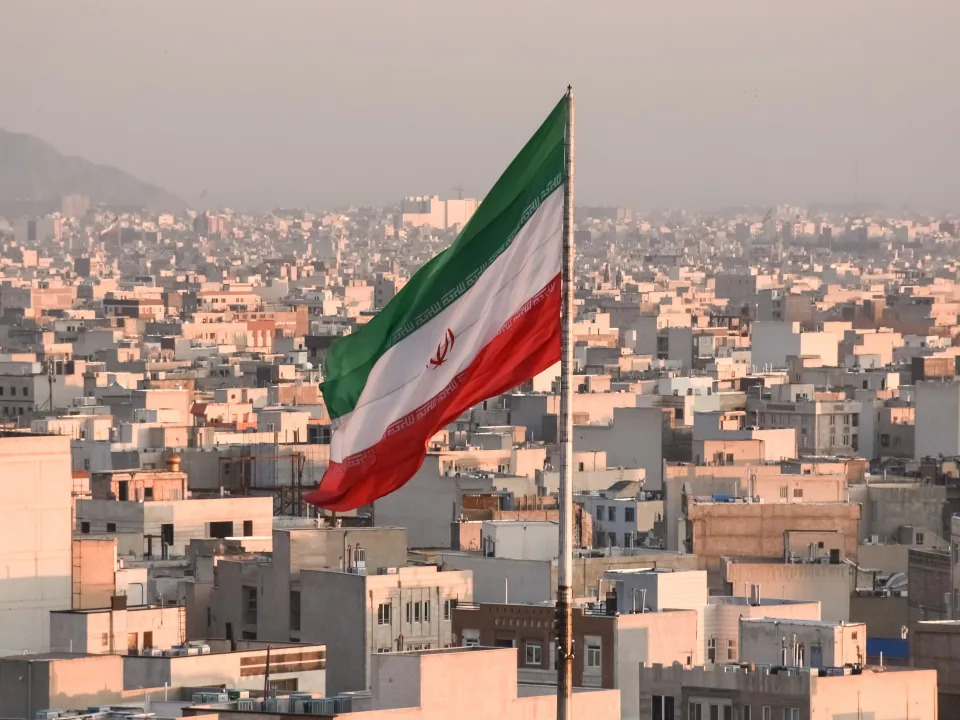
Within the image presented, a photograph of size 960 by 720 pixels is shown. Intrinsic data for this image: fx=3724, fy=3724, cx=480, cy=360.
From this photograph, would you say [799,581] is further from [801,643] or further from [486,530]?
[801,643]

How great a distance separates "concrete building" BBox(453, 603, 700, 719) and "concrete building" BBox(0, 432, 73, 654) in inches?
129

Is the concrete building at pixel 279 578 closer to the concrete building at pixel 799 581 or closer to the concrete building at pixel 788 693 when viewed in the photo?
the concrete building at pixel 799 581

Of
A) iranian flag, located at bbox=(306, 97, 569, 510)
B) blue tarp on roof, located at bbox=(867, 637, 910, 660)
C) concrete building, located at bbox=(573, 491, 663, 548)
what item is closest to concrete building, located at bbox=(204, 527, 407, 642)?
blue tarp on roof, located at bbox=(867, 637, 910, 660)

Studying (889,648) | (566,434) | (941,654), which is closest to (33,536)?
(941,654)

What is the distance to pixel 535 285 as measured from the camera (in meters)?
15.9

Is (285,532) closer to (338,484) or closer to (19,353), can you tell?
(338,484)

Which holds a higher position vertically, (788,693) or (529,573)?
(529,573)

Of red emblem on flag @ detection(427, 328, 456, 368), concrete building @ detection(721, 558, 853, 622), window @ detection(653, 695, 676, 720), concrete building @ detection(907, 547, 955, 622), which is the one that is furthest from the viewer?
concrete building @ detection(907, 547, 955, 622)

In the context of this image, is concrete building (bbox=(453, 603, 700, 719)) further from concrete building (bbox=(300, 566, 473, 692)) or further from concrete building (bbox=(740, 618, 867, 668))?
concrete building (bbox=(300, 566, 473, 692))

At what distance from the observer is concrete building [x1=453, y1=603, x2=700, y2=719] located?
91.2 ft

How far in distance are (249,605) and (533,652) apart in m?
6.10

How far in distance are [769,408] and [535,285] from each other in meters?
57.5

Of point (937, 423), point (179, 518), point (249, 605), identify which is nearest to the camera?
point (249, 605)

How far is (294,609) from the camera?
108ft
